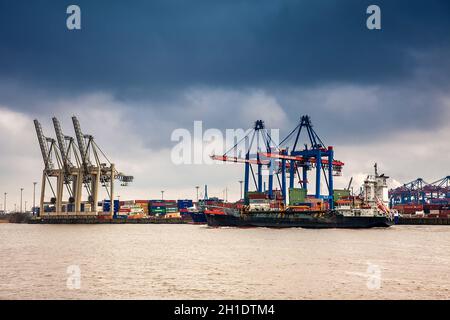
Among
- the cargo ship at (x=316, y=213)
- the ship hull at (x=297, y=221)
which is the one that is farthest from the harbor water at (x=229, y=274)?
the cargo ship at (x=316, y=213)

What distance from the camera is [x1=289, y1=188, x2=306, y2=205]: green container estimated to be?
424 ft

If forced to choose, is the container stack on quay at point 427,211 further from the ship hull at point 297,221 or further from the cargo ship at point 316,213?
the ship hull at point 297,221

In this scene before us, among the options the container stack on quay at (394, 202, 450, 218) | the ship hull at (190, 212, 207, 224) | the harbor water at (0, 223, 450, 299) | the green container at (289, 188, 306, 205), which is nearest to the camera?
the harbor water at (0, 223, 450, 299)

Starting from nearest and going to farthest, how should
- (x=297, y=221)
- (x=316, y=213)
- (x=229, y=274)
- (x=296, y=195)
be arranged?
(x=229, y=274)
(x=316, y=213)
(x=297, y=221)
(x=296, y=195)

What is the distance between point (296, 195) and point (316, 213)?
17.8 m

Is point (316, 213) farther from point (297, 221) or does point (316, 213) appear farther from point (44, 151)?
point (44, 151)

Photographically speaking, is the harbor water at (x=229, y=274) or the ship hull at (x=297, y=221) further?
the ship hull at (x=297, y=221)

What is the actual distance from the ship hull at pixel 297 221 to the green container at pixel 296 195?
1243 cm

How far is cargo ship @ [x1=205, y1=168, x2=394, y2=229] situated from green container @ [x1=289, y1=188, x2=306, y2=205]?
189cm

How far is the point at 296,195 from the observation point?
130750 millimetres

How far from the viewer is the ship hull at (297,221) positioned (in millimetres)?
109688

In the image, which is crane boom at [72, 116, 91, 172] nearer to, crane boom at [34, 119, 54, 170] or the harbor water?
crane boom at [34, 119, 54, 170]

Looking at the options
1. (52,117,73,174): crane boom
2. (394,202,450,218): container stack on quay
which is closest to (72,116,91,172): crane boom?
(52,117,73,174): crane boom

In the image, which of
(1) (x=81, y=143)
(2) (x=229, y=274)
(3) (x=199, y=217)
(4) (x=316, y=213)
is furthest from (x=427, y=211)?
(2) (x=229, y=274)
